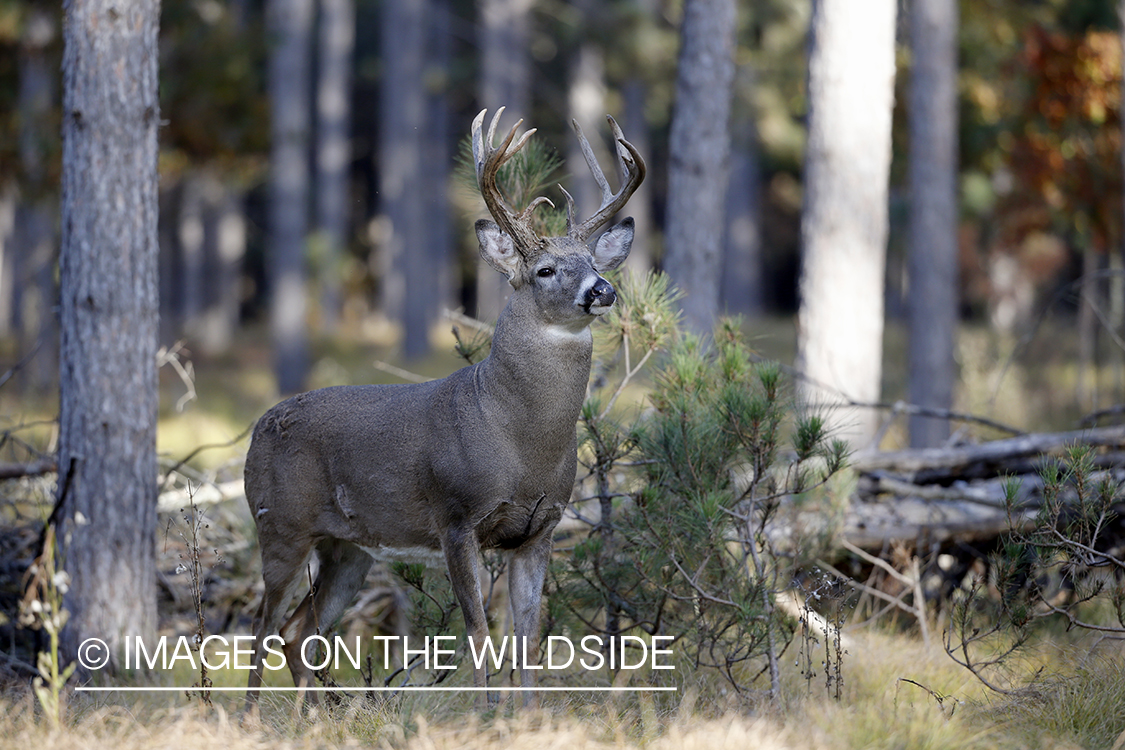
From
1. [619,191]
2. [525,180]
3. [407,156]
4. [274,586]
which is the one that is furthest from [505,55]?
[274,586]

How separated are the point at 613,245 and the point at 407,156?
64.4ft

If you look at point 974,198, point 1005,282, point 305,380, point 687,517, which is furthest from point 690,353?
point 1005,282

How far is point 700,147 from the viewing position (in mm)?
6824

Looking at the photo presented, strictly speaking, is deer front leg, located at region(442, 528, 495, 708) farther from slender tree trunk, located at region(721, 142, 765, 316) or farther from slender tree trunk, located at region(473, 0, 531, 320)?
slender tree trunk, located at region(721, 142, 765, 316)

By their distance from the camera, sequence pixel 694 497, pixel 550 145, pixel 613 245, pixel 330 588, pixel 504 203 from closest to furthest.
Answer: pixel 504 203 → pixel 694 497 → pixel 613 245 → pixel 330 588 → pixel 550 145

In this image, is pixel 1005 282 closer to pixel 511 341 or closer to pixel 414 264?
pixel 414 264

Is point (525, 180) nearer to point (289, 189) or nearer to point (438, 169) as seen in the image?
point (289, 189)

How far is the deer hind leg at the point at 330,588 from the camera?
473 centimetres

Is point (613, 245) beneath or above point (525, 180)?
beneath

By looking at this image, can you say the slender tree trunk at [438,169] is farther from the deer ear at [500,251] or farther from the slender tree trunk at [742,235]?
the deer ear at [500,251]

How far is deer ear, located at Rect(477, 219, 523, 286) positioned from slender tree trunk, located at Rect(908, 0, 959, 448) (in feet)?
23.4

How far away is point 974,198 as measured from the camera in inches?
744

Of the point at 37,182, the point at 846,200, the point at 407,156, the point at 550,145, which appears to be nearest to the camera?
the point at 846,200

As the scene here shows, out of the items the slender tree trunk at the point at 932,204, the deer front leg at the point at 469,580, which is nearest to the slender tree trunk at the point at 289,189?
the slender tree trunk at the point at 932,204
